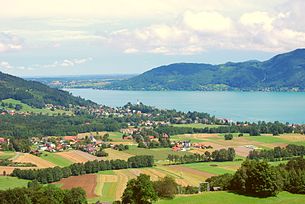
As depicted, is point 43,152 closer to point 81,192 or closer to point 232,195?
point 81,192

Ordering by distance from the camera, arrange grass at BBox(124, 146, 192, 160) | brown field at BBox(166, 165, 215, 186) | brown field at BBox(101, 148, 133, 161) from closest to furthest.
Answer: brown field at BBox(166, 165, 215, 186) < brown field at BBox(101, 148, 133, 161) < grass at BBox(124, 146, 192, 160)

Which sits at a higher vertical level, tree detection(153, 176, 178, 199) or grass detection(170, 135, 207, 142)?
tree detection(153, 176, 178, 199)

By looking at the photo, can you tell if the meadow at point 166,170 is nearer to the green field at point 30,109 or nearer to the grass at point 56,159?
the grass at point 56,159

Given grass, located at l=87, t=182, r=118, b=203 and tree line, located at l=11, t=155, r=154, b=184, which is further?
tree line, located at l=11, t=155, r=154, b=184

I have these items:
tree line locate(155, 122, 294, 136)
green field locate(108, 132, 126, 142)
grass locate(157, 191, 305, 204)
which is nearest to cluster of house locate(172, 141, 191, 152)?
green field locate(108, 132, 126, 142)

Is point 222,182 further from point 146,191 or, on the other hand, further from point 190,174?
point 190,174

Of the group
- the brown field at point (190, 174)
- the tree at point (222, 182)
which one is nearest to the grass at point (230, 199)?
the tree at point (222, 182)

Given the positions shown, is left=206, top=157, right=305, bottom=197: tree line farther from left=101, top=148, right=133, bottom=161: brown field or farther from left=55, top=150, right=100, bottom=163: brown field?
left=55, top=150, right=100, bottom=163: brown field
